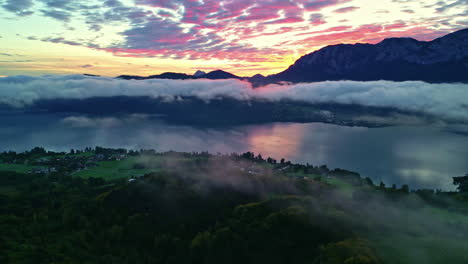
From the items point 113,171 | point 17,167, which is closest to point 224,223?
point 113,171

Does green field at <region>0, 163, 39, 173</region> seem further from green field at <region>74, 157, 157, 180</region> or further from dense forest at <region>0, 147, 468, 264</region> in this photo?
dense forest at <region>0, 147, 468, 264</region>

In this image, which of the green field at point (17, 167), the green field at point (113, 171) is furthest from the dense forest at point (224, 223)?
the green field at point (17, 167)

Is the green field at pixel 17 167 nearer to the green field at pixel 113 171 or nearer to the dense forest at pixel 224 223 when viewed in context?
the green field at pixel 113 171

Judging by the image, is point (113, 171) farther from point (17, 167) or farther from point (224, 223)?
point (224, 223)

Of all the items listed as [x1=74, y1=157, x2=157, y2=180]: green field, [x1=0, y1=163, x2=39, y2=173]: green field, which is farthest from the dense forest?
[x1=0, y1=163, x2=39, y2=173]: green field

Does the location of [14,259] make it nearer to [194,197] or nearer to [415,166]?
[194,197]
